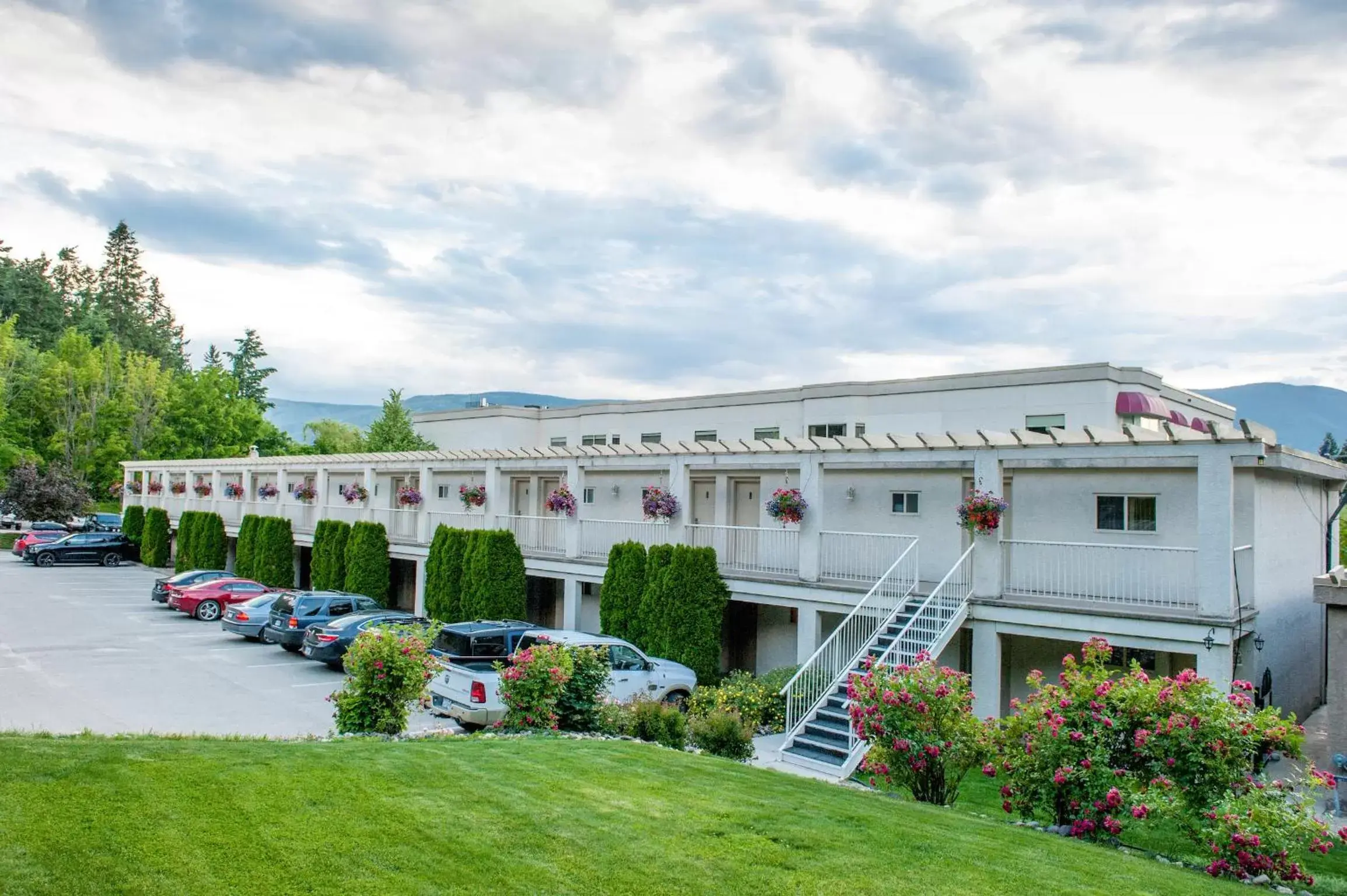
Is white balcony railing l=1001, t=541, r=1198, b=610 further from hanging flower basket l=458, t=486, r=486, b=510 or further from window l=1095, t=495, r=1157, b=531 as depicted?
hanging flower basket l=458, t=486, r=486, b=510

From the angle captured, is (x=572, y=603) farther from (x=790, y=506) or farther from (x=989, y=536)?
(x=989, y=536)

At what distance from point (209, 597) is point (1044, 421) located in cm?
2518

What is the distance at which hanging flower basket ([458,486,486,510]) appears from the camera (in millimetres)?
25000

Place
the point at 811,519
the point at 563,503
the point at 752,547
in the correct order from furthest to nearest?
the point at 563,503
the point at 752,547
the point at 811,519

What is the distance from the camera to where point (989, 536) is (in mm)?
14836

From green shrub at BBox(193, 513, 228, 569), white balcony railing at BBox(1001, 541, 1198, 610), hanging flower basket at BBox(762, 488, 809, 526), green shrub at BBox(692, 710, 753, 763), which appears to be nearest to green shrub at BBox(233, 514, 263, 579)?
green shrub at BBox(193, 513, 228, 569)

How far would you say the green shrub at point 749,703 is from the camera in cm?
1446

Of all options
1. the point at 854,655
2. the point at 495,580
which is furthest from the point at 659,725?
the point at 495,580

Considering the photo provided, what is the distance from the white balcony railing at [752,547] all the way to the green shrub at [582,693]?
6.86 meters

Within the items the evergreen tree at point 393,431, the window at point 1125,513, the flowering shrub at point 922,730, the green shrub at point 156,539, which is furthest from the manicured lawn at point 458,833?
the evergreen tree at point 393,431

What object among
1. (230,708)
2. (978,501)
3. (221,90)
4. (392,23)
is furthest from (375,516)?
(978,501)

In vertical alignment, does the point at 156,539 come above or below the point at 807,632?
above

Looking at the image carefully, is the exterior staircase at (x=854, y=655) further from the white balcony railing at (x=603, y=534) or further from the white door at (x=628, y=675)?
the white balcony railing at (x=603, y=534)

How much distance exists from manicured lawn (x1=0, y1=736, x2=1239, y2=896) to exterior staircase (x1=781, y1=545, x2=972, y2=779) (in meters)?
4.12
